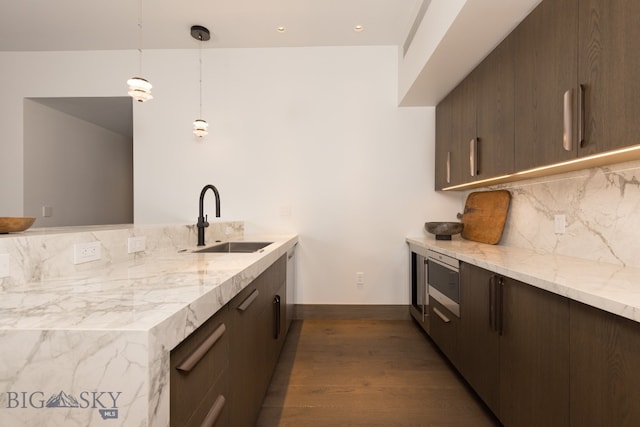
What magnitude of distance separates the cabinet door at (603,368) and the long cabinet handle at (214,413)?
1148 mm

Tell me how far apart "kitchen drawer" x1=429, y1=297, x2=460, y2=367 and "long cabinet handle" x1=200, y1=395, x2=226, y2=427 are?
1.55 m

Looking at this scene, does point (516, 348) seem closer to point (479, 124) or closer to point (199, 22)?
point (479, 124)

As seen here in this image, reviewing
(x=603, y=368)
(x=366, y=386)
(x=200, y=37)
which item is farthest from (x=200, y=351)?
(x=200, y=37)

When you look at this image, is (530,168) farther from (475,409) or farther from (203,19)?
(203,19)

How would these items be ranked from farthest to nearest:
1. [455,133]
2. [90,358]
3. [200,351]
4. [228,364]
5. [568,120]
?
[455,133] → [568,120] → [228,364] → [200,351] → [90,358]

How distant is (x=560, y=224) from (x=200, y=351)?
2.10 meters

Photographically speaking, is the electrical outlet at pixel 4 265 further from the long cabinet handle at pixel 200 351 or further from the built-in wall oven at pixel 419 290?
the built-in wall oven at pixel 419 290

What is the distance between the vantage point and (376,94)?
320 centimetres

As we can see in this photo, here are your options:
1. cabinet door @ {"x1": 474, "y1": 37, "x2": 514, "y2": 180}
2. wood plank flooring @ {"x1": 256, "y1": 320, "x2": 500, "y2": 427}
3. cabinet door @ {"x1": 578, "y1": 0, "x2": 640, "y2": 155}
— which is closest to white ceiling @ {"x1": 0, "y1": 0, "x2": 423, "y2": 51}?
cabinet door @ {"x1": 474, "y1": 37, "x2": 514, "y2": 180}

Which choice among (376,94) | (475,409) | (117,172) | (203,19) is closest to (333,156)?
(376,94)

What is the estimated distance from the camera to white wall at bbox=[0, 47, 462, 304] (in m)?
3.20

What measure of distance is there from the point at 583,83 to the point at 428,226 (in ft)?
5.76

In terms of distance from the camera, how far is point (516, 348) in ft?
4.55

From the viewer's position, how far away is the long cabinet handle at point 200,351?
0.75 m
